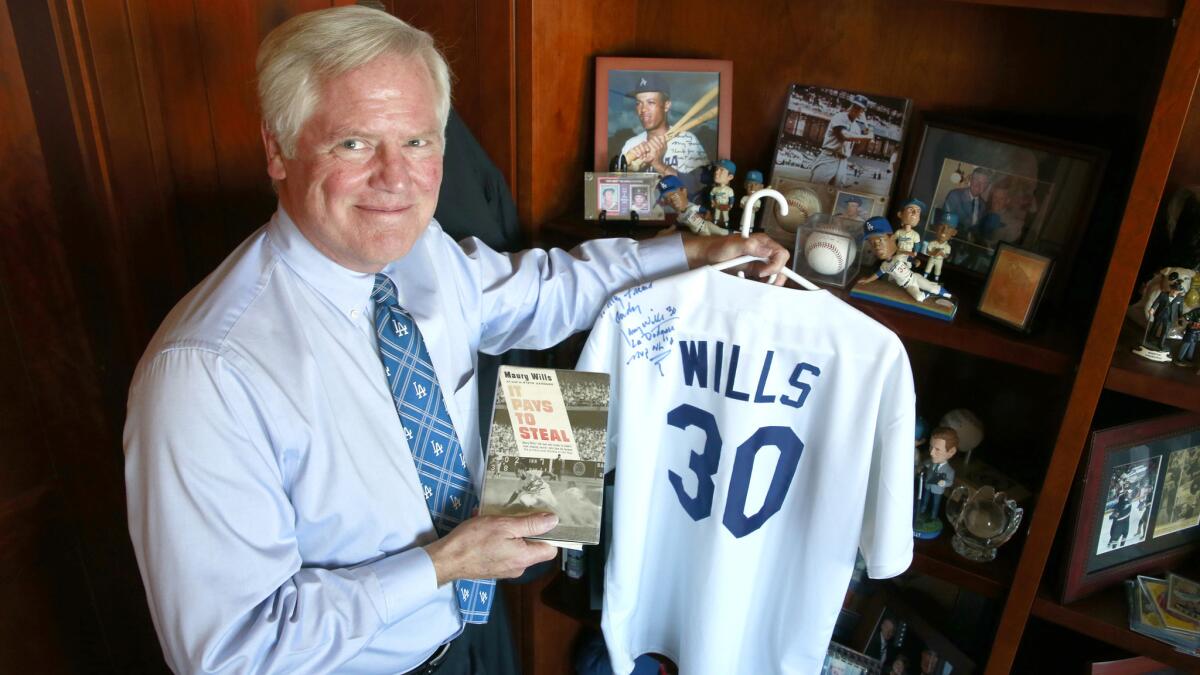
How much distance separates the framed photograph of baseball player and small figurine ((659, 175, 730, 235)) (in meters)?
0.13

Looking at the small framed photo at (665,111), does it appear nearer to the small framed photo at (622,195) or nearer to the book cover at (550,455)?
the small framed photo at (622,195)

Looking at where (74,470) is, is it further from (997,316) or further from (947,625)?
(947,625)

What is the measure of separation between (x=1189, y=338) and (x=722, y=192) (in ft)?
2.59

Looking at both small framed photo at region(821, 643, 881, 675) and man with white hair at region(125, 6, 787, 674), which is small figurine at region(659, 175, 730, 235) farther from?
small framed photo at region(821, 643, 881, 675)

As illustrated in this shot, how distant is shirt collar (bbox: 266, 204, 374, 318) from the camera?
3.75 feet

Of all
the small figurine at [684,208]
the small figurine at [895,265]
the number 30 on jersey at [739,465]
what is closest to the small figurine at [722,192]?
the small figurine at [684,208]

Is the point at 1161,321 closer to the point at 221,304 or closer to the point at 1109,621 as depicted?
the point at 1109,621

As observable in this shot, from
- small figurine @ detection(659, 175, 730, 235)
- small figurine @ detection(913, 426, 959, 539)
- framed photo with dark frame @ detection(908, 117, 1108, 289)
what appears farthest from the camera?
small figurine @ detection(659, 175, 730, 235)

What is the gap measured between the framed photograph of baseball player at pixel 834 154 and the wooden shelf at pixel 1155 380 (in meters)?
0.51

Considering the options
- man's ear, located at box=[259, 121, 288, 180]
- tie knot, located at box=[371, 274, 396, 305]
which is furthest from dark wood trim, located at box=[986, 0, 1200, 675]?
man's ear, located at box=[259, 121, 288, 180]

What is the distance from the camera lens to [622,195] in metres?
1.71

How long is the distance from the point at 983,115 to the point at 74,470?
1789 mm

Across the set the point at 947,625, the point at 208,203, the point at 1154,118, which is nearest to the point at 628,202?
the point at 208,203

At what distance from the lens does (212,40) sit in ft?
4.68
